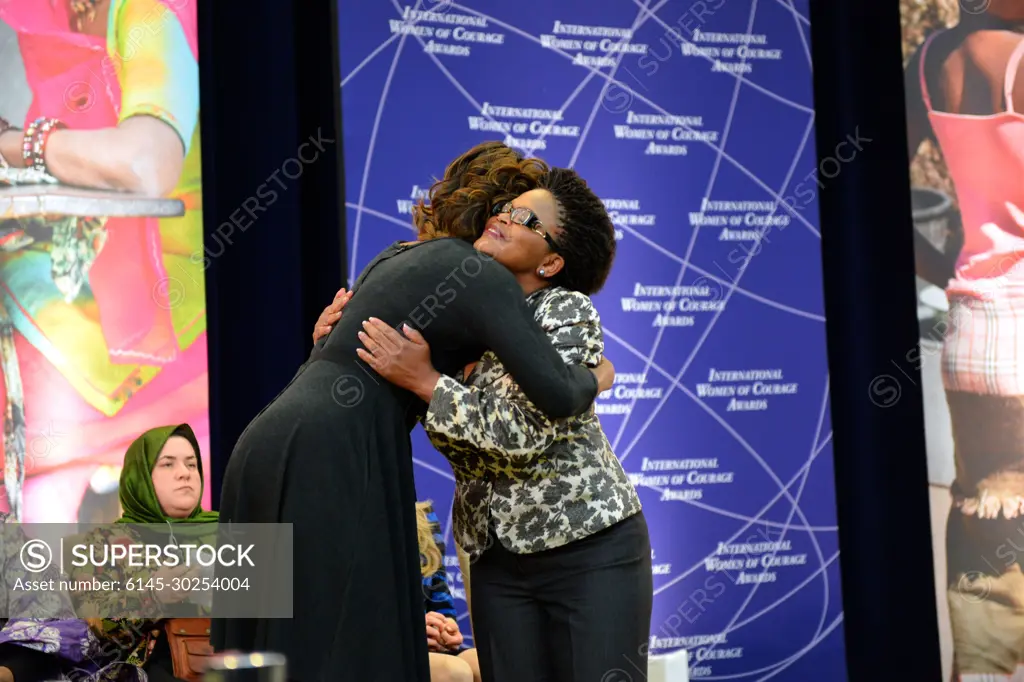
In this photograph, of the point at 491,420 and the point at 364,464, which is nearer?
the point at 364,464

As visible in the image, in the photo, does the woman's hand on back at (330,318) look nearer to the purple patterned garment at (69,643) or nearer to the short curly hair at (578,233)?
the short curly hair at (578,233)

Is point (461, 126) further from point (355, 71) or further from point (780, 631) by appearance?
point (780, 631)

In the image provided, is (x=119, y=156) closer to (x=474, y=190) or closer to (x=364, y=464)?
(x=474, y=190)

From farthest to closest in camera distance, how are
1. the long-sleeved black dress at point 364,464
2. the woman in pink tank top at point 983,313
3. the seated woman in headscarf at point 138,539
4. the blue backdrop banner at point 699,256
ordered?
the woman in pink tank top at point 983,313
the blue backdrop banner at point 699,256
the seated woman in headscarf at point 138,539
the long-sleeved black dress at point 364,464

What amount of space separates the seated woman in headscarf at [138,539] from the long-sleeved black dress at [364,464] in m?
1.24

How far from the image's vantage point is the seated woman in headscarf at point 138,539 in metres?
3.02

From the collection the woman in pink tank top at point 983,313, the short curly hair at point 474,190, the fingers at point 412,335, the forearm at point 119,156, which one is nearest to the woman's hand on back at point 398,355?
the fingers at point 412,335

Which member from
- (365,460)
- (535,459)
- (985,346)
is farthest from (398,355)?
(985,346)

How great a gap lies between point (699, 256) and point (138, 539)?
245 cm

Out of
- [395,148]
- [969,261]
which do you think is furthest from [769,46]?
[395,148]

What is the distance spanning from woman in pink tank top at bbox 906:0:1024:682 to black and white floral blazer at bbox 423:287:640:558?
3038 millimetres

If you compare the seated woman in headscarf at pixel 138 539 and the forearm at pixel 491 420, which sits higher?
the forearm at pixel 491 420

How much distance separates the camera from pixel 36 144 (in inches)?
151

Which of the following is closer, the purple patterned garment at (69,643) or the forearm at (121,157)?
the purple patterned garment at (69,643)
